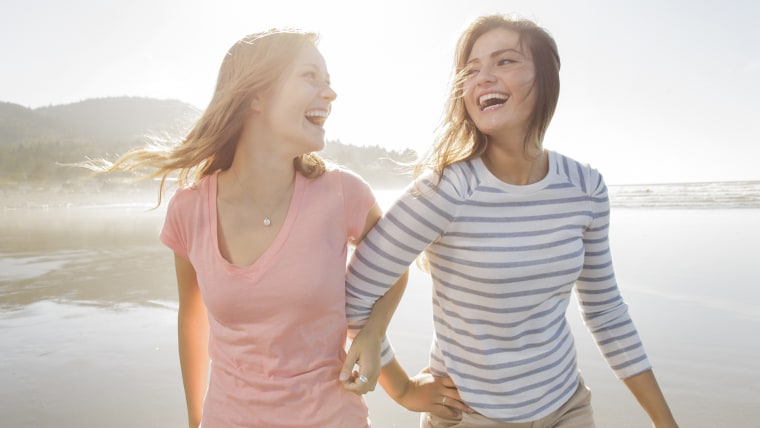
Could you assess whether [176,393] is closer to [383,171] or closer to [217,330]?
[217,330]

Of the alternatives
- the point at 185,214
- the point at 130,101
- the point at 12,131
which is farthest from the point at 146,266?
the point at 130,101

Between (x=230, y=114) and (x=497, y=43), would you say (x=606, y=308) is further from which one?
(x=230, y=114)

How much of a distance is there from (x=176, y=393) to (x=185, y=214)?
2338 mm

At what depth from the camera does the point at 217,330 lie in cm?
184

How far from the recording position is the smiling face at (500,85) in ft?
6.33

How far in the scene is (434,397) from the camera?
1.91 meters

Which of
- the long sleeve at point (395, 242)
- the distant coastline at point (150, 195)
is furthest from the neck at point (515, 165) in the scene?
the distant coastline at point (150, 195)

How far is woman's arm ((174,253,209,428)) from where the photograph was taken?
213cm

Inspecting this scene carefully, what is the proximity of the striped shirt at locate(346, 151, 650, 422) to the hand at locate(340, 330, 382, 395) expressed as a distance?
105 mm

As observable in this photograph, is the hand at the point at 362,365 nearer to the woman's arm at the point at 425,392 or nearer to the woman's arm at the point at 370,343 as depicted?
the woman's arm at the point at 370,343

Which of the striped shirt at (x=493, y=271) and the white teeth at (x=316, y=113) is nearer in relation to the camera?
the striped shirt at (x=493, y=271)

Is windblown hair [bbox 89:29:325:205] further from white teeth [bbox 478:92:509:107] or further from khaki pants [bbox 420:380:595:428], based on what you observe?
khaki pants [bbox 420:380:595:428]

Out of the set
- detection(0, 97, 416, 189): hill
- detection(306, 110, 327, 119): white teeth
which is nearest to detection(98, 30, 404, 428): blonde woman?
detection(306, 110, 327, 119): white teeth

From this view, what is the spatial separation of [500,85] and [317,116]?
711mm
